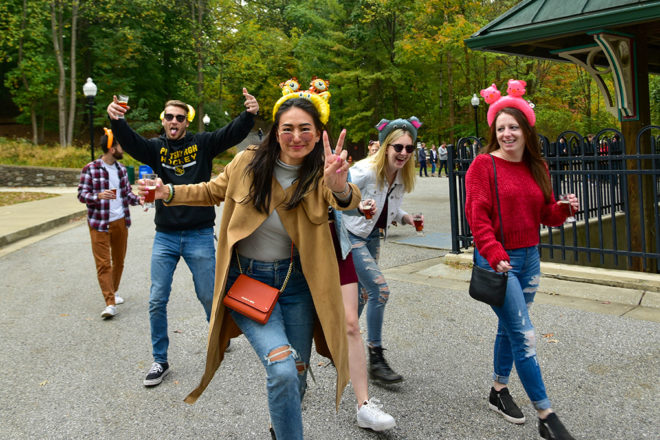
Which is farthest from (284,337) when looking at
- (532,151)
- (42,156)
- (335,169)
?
(42,156)

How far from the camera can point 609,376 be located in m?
3.93

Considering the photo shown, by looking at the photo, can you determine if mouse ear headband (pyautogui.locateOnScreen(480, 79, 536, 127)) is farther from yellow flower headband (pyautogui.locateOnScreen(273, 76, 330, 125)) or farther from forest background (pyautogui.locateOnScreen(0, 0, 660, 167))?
forest background (pyautogui.locateOnScreen(0, 0, 660, 167))

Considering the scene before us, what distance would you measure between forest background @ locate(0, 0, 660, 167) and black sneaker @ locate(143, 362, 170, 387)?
84.2 ft

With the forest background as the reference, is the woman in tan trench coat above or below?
below

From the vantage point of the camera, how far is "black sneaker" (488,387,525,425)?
3305mm

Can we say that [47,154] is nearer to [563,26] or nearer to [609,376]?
[563,26]

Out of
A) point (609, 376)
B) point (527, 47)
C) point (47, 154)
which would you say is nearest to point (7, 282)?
point (609, 376)

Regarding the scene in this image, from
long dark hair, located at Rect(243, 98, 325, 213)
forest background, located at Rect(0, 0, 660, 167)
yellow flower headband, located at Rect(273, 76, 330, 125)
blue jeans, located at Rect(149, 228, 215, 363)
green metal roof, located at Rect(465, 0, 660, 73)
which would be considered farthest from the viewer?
forest background, located at Rect(0, 0, 660, 167)

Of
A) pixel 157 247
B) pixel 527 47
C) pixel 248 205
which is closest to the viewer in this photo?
pixel 248 205

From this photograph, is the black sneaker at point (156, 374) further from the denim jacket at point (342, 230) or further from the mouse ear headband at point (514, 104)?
the mouse ear headband at point (514, 104)

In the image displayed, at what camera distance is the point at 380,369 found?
398 cm

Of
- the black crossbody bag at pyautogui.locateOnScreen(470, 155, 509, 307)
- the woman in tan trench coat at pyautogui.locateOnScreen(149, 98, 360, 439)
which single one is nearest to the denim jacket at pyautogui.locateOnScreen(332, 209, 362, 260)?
the woman in tan trench coat at pyautogui.locateOnScreen(149, 98, 360, 439)

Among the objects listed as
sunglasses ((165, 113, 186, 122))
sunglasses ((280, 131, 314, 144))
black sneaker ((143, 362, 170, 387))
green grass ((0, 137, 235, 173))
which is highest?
green grass ((0, 137, 235, 173))

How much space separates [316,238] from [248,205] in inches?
14.6
